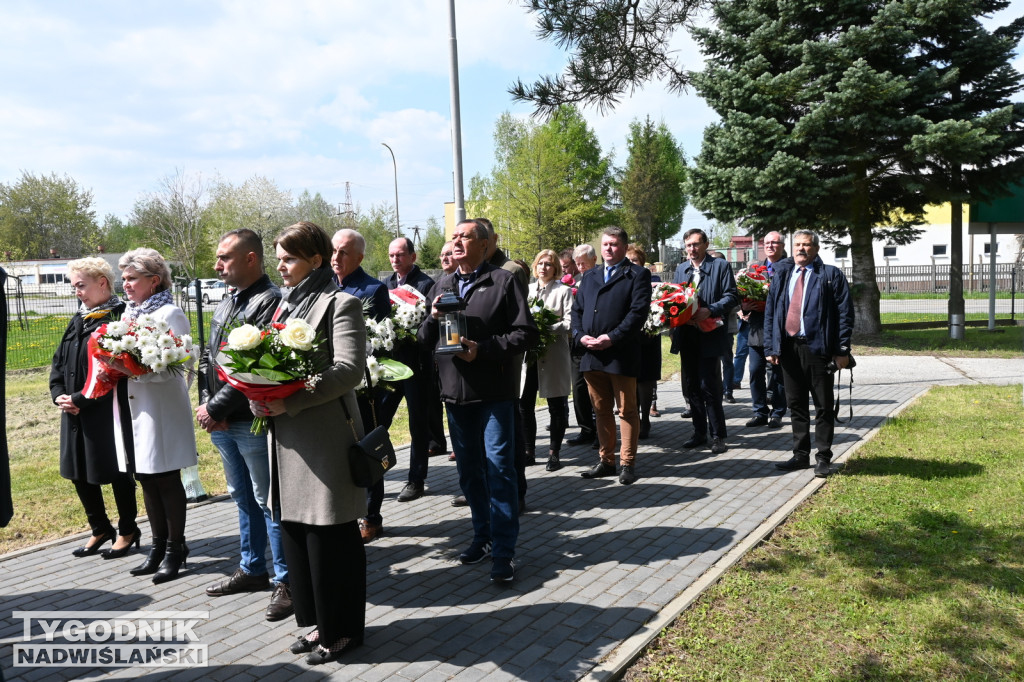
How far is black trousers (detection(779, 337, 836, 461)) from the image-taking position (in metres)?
7.09

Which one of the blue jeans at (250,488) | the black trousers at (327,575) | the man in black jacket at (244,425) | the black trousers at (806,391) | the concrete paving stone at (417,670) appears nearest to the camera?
the concrete paving stone at (417,670)

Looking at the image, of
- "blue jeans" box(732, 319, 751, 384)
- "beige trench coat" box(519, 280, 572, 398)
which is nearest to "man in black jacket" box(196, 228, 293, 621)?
"beige trench coat" box(519, 280, 572, 398)

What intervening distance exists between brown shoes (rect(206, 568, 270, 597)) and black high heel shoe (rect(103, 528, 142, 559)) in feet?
3.81

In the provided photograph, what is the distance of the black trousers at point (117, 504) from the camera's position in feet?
18.6

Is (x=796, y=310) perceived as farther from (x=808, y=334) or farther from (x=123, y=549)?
(x=123, y=549)

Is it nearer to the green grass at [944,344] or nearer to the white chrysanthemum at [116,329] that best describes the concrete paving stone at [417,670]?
the white chrysanthemum at [116,329]

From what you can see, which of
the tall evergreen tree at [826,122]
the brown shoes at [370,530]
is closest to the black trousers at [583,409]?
the brown shoes at [370,530]

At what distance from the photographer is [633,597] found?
468 cm

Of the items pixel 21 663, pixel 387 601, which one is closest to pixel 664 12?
pixel 387 601

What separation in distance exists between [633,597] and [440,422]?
12.3ft

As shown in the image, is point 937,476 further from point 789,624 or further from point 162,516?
point 162,516

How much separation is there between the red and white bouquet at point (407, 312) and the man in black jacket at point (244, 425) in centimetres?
156

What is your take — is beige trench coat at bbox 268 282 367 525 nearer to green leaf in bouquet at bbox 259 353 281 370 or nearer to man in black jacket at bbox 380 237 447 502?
green leaf in bouquet at bbox 259 353 281 370

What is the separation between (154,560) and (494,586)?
2442 millimetres
